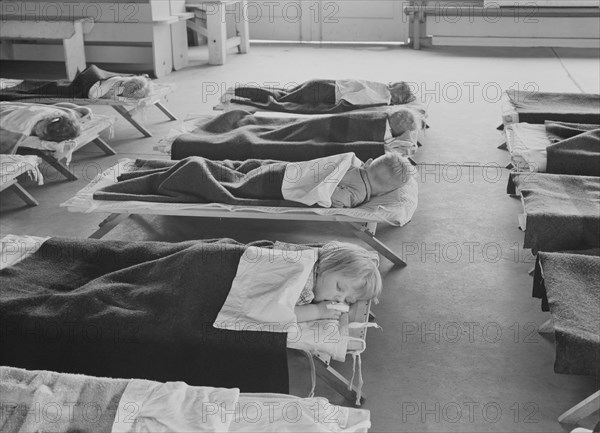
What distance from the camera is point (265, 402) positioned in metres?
1.79

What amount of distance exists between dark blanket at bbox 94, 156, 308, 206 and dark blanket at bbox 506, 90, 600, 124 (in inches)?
68.2

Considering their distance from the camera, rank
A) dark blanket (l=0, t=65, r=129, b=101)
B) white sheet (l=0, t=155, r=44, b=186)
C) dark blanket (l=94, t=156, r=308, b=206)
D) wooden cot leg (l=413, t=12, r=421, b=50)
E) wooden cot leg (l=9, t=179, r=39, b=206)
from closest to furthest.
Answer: dark blanket (l=94, t=156, r=308, b=206), white sheet (l=0, t=155, r=44, b=186), wooden cot leg (l=9, t=179, r=39, b=206), dark blanket (l=0, t=65, r=129, b=101), wooden cot leg (l=413, t=12, r=421, b=50)

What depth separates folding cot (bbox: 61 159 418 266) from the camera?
2971mm

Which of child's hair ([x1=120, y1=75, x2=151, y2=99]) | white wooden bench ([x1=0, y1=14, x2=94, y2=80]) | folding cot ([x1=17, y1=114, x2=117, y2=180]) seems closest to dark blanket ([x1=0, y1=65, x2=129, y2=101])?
child's hair ([x1=120, y1=75, x2=151, y2=99])

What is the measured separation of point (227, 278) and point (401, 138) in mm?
1939

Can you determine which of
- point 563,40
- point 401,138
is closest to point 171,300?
point 401,138

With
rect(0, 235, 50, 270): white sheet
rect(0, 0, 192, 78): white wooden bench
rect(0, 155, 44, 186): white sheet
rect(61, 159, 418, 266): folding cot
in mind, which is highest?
rect(0, 0, 192, 78): white wooden bench

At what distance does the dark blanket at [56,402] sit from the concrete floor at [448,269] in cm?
68

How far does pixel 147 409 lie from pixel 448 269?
1.68 metres

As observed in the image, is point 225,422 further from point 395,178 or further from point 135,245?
point 395,178

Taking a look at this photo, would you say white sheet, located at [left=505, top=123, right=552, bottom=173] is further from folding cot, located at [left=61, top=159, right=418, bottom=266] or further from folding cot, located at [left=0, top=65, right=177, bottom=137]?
folding cot, located at [left=0, top=65, right=177, bottom=137]

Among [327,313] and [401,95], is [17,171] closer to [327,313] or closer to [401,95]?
[327,313]

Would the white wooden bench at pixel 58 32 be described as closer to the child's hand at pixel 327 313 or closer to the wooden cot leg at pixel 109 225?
the wooden cot leg at pixel 109 225

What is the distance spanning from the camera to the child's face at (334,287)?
89.2 inches
